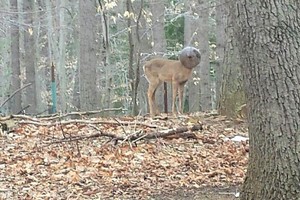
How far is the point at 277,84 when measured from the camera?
12.5 ft

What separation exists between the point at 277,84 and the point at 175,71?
6470 millimetres

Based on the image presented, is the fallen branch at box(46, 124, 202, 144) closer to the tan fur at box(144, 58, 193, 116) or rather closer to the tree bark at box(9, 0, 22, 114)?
the tan fur at box(144, 58, 193, 116)

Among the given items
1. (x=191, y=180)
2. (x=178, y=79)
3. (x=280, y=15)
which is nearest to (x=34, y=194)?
(x=191, y=180)

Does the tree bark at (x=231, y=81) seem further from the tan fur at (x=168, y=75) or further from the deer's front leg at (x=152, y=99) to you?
the deer's front leg at (x=152, y=99)

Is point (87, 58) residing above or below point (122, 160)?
above

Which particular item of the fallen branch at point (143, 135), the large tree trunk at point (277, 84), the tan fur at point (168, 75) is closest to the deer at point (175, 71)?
the tan fur at point (168, 75)

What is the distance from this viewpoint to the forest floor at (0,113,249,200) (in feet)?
17.8

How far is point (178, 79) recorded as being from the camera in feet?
33.6

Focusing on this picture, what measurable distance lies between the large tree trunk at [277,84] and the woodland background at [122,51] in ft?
14.8

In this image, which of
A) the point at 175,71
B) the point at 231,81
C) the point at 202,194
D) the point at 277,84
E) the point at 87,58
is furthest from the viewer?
the point at 87,58

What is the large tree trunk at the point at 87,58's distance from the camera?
12.3 meters

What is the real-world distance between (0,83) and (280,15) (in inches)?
1097

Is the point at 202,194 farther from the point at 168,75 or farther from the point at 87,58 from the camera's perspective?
the point at 87,58

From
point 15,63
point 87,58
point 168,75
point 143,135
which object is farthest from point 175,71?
point 15,63
